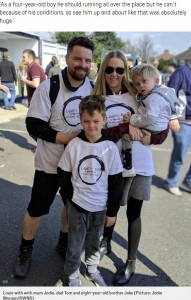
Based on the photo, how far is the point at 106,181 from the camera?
1813 mm

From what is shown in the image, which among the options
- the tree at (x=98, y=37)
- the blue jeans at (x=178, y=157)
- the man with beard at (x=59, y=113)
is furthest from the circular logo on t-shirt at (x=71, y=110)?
the blue jeans at (x=178, y=157)

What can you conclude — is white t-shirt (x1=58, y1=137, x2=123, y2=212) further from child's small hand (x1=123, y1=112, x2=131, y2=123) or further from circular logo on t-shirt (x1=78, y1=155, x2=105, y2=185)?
child's small hand (x1=123, y1=112, x2=131, y2=123)

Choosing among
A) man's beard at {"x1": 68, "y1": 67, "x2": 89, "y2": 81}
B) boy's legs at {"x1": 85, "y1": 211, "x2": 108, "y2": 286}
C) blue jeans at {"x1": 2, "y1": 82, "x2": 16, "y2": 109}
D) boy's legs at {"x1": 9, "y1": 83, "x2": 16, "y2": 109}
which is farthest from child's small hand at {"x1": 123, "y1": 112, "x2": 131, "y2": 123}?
boy's legs at {"x1": 9, "y1": 83, "x2": 16, "y2": 109}

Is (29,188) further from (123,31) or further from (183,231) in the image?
(123,31)

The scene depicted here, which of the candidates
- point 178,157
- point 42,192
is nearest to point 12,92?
point 178,157

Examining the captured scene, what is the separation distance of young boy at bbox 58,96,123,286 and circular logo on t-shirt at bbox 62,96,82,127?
0.41 ft

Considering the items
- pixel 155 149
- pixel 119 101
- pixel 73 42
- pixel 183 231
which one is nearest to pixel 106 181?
pixel 119 101

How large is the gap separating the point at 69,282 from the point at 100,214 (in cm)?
50

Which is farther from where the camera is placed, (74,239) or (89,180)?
(74,239)

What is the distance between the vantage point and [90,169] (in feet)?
5.78

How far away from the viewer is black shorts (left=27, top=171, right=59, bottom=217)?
205 cm

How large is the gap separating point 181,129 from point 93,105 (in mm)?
2204

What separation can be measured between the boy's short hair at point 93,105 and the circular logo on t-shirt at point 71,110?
13 cm

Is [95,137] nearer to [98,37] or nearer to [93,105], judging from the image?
[93,105]
